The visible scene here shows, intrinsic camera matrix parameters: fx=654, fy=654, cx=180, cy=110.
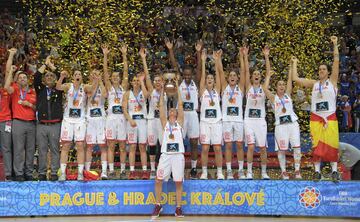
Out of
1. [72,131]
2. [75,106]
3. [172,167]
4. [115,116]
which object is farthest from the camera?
[115,116]

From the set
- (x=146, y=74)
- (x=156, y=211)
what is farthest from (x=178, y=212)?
(x=146, y=74)

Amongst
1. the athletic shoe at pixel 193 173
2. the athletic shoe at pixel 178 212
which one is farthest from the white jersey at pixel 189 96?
the athletic shoe at pixel 178 212

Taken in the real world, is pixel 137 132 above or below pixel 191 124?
below

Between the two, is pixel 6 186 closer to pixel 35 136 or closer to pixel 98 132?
pixel 35 136

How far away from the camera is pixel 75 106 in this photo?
1111 cm

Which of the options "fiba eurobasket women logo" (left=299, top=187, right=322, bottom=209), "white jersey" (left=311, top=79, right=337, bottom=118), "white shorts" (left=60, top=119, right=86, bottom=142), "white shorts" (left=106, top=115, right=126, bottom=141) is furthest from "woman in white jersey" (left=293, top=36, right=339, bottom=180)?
"white shorts" (left=60, top=119, right=86, bottom=142)

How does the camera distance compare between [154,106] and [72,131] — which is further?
[154,106]

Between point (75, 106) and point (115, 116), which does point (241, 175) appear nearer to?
point (115, 116)

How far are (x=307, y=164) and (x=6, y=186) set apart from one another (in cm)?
568

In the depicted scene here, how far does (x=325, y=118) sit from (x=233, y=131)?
161cm

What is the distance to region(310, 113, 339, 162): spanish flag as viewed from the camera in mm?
10609

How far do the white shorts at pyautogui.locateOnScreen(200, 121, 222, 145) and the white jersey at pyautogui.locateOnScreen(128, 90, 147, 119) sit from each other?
1109 millimetres

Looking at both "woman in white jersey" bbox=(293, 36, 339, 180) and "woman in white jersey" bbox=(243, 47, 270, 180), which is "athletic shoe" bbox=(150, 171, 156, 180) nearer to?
"woman in white jersey" bbox=(243, 47, 270, 180)

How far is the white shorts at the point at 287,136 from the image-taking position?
1100 centimetres
